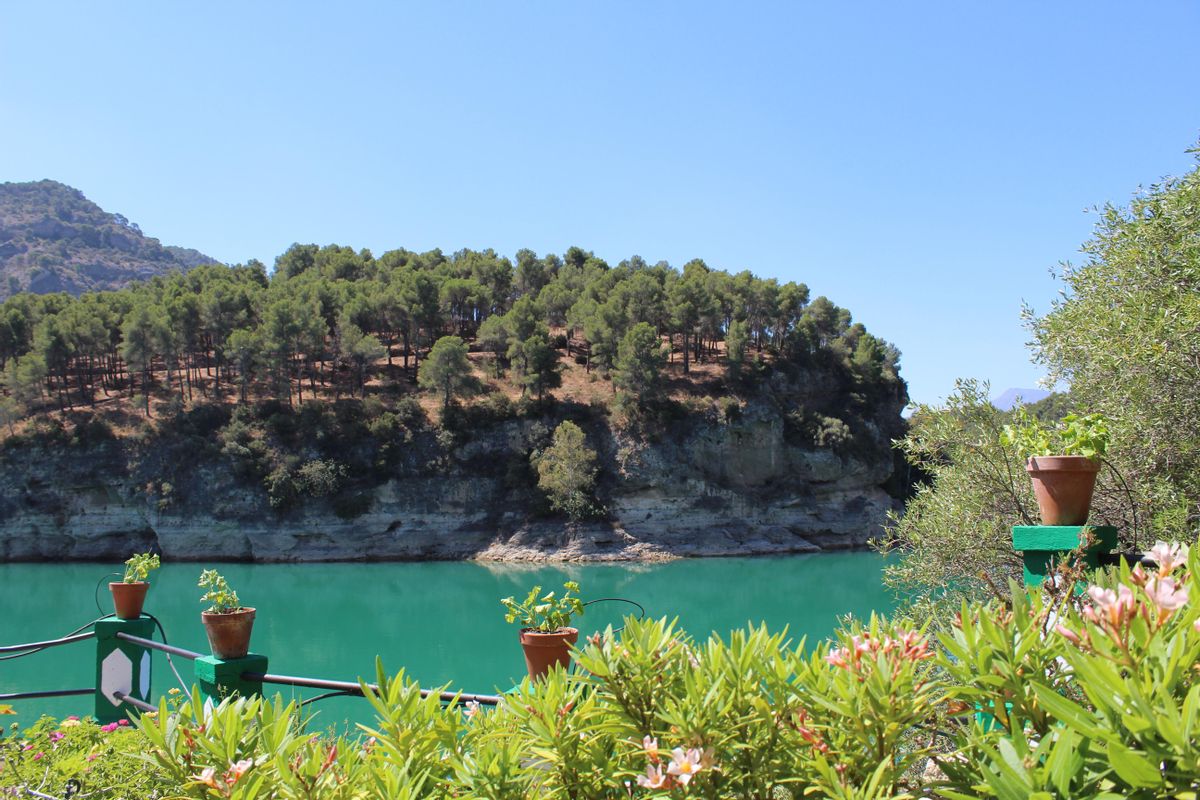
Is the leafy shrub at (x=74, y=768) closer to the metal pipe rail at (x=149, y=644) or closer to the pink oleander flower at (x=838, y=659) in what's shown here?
the metal pipe rail at (x=149, y=644)

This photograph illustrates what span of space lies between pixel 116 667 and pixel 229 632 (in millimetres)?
1241

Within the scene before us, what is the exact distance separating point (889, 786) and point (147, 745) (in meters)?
2.12

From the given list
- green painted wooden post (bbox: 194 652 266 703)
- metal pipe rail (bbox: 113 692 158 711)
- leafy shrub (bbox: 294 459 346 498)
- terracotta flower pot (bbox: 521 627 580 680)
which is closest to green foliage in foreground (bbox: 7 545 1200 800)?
terracotta flower pot (bbox: 521 627 580 680)

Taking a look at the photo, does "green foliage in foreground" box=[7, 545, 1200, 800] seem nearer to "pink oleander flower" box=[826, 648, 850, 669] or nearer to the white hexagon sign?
"pink oleander flower" box=[826, 648, 850, 669]

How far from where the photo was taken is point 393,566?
105 ft

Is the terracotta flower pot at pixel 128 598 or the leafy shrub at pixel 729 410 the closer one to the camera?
the terracotta flower pot at pixel 128 598

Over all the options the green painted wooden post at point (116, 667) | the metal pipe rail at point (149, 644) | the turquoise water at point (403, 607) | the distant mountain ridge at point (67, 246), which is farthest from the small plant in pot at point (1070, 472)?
the distant mountain ridge at point (67, 246)

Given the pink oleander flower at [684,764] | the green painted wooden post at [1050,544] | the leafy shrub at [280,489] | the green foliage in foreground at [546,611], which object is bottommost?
the leafy shrub at [280,489]

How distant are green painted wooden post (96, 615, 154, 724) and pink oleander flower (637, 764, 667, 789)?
3.54 meters

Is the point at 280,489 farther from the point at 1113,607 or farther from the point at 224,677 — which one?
the point at 1113,607

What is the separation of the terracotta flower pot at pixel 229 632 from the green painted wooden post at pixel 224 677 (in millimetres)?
32

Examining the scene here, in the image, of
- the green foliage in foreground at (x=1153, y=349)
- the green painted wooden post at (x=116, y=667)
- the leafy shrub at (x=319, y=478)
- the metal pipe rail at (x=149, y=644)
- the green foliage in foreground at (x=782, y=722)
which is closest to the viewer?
the green foliage in foreground at (x=782, y=722)

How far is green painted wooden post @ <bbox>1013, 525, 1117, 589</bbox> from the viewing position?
2816mm

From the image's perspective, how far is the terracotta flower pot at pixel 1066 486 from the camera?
3.01 metres
